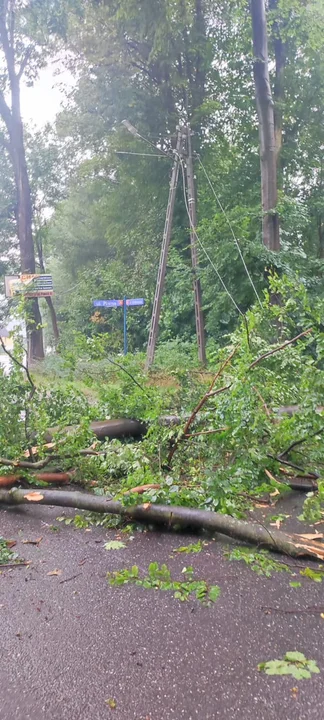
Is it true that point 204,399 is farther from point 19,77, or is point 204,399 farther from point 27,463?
point 19,77

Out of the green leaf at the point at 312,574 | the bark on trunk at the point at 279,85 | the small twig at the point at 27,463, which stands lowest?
the green leaf at the point at 312,574

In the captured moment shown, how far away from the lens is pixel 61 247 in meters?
15.6

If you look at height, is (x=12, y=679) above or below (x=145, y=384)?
below

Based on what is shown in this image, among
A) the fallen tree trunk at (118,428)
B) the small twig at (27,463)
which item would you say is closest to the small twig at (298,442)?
the fallen tree trunk at (118,428)

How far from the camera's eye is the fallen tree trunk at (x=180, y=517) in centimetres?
210

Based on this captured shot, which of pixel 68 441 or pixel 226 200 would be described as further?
pixel 226 200

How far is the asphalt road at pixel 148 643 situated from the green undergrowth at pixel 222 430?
515 mm

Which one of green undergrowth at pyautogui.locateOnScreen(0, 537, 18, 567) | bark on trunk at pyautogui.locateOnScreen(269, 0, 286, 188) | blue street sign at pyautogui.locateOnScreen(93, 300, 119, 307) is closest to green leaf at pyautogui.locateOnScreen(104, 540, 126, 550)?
green undergrowth at pyautogui.locateOnScreen(0, 537, 18, 567)

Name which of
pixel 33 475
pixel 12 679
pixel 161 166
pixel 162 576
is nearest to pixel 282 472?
pixel 162 576

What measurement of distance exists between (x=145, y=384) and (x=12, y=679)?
2634mm

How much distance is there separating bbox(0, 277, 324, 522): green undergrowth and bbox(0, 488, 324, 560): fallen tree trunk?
3.4 inches

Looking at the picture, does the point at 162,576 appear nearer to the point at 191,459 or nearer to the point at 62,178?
the point at 191,459

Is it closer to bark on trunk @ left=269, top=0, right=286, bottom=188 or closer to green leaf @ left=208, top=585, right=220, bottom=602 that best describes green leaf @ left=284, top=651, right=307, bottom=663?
green leaf @ left=208, top=585, right=220, bottom=602

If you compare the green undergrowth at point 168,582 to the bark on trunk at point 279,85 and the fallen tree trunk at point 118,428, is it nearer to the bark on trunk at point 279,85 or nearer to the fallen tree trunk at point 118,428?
the fallen tree trunk at point 118,428
